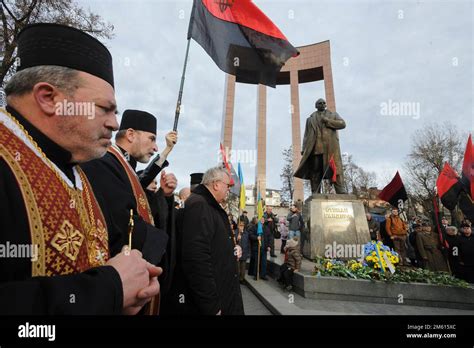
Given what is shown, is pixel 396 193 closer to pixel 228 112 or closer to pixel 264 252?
pixel 264 252

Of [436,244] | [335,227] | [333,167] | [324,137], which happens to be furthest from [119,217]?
[436,244]

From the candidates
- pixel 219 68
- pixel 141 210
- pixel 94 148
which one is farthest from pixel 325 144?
pixel 94 148

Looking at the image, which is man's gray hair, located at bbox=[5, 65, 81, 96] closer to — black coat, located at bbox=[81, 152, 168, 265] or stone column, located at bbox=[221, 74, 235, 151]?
black coat, located at bbox=[81, 152, 168, 265]

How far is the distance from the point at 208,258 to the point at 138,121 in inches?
58.8

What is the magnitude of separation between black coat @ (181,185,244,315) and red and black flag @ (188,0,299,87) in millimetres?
2232

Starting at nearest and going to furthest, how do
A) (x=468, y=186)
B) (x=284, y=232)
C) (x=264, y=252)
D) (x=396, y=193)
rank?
(x=264, y=252), (x=468, y=186), (x=396, y=193), (x=284, y=232)

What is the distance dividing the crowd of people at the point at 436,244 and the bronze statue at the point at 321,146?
7.93 ft

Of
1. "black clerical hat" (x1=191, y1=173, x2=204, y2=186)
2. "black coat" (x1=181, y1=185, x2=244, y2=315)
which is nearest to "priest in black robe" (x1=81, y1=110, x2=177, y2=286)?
"black coat" (x1=181, y1=185, x2=244, y2=315)

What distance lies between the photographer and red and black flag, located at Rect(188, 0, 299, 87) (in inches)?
157

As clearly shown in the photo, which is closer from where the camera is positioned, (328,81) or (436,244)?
(436,244)

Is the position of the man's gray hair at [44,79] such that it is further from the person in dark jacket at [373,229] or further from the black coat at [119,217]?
the person in dark jacket at [373,229]

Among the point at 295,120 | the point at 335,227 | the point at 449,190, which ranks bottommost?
the point at 335,227

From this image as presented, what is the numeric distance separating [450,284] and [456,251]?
1.87 m

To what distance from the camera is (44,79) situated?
3.83 ft
